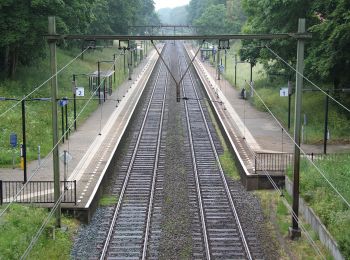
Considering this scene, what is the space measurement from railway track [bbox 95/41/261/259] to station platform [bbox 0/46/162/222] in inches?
35.2

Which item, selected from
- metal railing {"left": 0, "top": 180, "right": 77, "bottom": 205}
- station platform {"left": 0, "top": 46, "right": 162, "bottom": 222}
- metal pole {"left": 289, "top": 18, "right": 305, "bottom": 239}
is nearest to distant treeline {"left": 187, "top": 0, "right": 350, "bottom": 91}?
station platform {"left": 0, "top": 46, "right": 162, "bottom": 222}

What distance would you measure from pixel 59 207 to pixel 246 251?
18.1 ft

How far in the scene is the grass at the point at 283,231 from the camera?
16.6m

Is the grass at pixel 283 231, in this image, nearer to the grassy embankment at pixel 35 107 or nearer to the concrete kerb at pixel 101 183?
the concrete kerb at pixel 101 183

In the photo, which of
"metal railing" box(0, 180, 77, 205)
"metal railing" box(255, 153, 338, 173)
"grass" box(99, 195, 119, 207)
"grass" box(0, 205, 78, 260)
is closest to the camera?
"grass" box(0, 205, 78, 260)

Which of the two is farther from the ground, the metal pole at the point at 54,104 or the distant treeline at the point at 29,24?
the distant treeline at the point at 29,24

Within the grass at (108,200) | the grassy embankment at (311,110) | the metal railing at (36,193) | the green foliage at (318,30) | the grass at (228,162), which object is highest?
the green foliage at (318,30)

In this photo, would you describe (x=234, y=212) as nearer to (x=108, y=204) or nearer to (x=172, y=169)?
(x=108, y=204)

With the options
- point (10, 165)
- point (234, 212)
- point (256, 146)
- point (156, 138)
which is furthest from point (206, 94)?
point (234, 212)

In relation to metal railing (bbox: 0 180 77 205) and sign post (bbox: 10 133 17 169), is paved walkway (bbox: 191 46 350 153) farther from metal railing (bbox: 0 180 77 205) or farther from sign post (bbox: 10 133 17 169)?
sign post (bbox: 10 133 17 169)

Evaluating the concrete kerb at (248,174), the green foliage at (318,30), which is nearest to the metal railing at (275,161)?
the concrete kerb at (248,174)

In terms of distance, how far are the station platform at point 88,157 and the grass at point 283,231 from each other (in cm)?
582

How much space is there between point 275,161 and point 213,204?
4447mm

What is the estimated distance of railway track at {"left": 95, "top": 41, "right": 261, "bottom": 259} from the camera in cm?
1714
